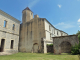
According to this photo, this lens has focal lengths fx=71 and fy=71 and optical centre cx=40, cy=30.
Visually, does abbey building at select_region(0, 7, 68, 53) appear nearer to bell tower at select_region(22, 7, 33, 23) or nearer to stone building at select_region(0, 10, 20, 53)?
stone building at select_region(0, 10, 20, 53)

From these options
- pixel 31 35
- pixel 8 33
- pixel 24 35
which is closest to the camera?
pixel 8 33

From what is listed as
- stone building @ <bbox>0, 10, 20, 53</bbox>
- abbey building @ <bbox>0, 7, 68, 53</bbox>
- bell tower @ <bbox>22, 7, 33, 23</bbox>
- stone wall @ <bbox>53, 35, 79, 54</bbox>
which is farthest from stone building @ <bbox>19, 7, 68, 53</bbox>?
stone wall @ <bbox>53, 35, 79, 54</bbox>

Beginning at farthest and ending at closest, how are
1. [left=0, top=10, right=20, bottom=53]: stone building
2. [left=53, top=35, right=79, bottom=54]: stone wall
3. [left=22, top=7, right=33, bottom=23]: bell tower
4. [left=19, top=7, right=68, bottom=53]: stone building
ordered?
[left=22, top=7, right=33, bottom=23]: bell tower → [left=19, top=7, right=68, bottom=53]: stone building → [left=0, top=10, right=20, bottom=53]: stone building → [left=53, top=35, right=79, bottom=54]: stone wall

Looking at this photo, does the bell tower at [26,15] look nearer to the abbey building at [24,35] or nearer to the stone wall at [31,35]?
the abbey building at [24,35]

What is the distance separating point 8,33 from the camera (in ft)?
57.4

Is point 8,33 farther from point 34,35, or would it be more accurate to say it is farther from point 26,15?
point 26,15

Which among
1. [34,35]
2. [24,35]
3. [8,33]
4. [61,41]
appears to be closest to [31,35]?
[34,35]

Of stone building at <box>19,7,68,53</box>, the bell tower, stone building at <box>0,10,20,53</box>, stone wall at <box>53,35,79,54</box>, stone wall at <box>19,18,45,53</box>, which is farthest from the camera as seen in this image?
the bell tower

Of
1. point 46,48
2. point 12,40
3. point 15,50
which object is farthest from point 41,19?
point 15,50

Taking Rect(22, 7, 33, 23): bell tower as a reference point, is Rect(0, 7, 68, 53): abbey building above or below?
below

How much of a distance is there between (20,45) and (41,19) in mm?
10180

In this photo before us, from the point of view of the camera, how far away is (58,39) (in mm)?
13039

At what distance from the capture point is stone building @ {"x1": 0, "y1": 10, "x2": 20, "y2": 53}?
1606cm

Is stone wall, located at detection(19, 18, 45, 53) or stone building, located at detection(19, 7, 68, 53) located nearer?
stone building, located at detection(19, 7, 68, 53)
